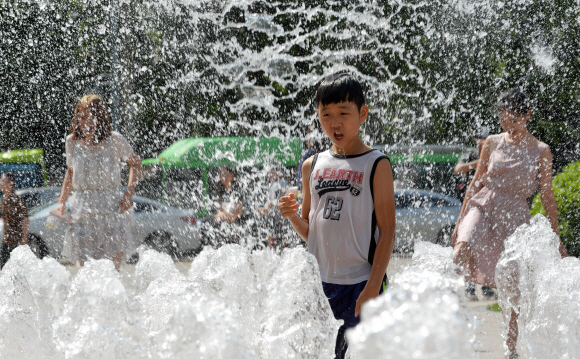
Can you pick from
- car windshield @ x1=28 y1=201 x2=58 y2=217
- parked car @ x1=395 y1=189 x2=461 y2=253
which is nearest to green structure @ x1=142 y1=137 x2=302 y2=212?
parked car @ x1=395 y1=189 x2=461 y2=253

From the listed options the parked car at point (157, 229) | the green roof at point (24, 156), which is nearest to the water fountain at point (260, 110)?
the green roof at point (24, 156)

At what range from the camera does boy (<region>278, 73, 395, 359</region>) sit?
90.4 inches

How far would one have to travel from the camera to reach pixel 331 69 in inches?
420

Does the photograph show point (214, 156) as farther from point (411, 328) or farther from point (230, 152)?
point (411, 328)

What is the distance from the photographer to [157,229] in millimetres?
11320

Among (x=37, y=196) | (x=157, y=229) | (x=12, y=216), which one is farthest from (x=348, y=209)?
(x=37, y=196)

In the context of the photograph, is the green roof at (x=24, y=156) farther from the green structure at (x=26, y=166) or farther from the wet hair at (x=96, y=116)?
the wet hair at (x=96, y=116)

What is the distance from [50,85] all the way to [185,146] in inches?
151

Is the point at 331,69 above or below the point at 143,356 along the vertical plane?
above

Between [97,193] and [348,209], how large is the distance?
226cm

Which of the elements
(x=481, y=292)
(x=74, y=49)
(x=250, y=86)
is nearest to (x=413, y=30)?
(x=250, y=86)

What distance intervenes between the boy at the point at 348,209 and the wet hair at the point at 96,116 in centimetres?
200

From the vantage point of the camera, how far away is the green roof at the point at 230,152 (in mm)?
14516

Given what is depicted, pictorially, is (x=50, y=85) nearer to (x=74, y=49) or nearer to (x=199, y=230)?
(x=74, y=49)
